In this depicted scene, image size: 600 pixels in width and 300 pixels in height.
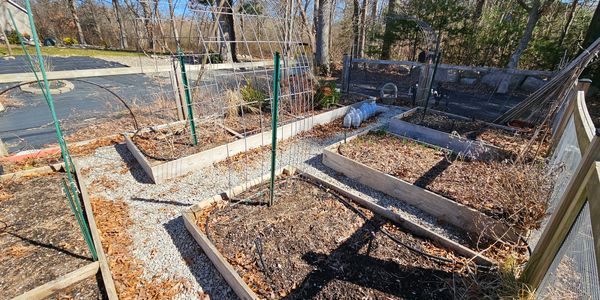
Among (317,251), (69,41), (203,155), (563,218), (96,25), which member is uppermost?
(96,25)

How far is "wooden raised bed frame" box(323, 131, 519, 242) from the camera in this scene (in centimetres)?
270

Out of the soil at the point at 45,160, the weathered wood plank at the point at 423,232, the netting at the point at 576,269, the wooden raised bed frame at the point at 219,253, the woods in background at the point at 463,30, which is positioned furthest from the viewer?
the woods in background at the point at 463,30

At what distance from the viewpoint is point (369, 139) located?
4.75m

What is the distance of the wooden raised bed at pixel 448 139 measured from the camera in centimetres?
416

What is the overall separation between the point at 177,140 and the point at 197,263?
2589 millimetres

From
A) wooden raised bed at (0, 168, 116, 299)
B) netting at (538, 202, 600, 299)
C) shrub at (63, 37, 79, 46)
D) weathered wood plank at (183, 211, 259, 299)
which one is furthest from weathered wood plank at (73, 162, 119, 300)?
shrub at (63, 37, 79, 46)

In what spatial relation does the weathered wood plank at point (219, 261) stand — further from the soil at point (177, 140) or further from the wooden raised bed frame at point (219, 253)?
the soil at point (177, 140)

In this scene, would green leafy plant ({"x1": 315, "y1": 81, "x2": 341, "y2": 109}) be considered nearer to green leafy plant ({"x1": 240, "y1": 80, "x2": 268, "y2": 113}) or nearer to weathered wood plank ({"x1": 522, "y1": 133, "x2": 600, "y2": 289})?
green leafy plant ({"x1": 240, "y1": 80, "x2": 268, "y2": 113})

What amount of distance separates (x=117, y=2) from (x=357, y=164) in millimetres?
26500

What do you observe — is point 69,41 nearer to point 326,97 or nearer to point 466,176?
point 326,97

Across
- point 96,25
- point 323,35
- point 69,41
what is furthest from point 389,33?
point 96,25

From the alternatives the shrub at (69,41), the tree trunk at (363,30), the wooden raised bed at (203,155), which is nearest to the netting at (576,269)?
the wooden raised bed at (203,155)

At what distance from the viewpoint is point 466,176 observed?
3572 millimetres

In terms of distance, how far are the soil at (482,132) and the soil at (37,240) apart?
5.36m
